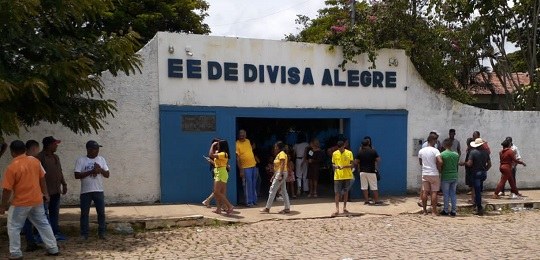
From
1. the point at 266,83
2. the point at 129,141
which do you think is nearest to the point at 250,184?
the point at 266,83

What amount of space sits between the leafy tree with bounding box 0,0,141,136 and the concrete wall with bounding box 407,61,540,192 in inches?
292

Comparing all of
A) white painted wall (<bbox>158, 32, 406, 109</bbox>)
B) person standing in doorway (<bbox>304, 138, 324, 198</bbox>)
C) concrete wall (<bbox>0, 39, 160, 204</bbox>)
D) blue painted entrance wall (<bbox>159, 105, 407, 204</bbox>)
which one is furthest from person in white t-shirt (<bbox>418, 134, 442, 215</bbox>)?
concrete wall (<bbox>0, 39, 160, 204</bbox>)

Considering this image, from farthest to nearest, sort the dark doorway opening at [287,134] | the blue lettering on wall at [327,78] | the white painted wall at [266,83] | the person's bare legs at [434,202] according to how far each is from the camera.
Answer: the dark doorway opening at [287,134] < the blue lettering on wall at [327,78] < the white painted wall at [266,83] < the person's bare legs at [434,202]

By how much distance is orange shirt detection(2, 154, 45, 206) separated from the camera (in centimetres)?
728

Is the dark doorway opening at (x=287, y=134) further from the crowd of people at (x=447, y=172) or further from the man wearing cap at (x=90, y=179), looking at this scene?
the man wearing cap at (x=90, y=179)

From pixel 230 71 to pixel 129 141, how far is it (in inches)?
102

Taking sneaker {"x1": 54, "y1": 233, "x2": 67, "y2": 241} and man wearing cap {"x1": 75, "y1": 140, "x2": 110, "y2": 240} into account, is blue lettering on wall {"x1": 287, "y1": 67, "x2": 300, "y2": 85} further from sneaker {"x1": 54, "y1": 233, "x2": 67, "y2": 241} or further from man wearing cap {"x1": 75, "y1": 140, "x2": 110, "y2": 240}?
sneaker {"x1": 54, "y1": 233, "x2": 67, "y2": 241}

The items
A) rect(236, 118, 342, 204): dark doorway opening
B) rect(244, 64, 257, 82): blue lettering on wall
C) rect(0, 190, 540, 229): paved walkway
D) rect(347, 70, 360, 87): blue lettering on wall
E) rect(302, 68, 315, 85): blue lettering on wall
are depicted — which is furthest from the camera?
rect(236, 118, 342, 204): dark doorway opening

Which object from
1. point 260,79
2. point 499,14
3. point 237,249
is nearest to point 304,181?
point 260,79

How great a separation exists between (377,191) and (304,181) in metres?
1.96

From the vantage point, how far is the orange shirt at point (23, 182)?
7281mm

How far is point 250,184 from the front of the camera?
11914mm

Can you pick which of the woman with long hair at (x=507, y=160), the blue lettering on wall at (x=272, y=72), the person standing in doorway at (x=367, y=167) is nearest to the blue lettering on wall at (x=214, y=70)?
the blue lettering on wall at (x=272, y=72)

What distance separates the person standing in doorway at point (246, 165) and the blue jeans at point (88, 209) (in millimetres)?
3575
